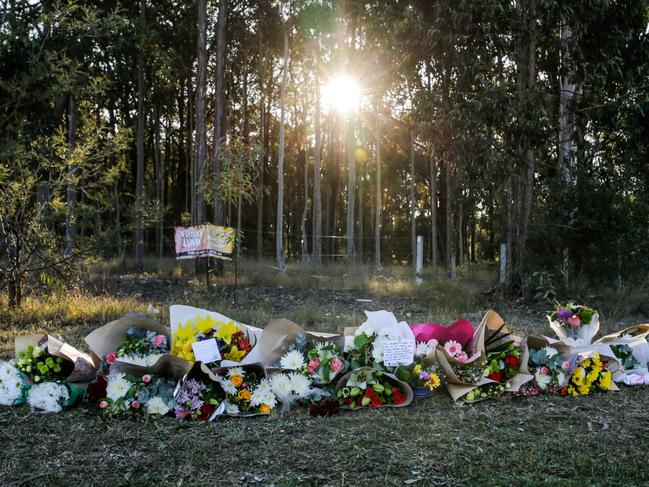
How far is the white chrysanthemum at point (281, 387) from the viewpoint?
3.55m

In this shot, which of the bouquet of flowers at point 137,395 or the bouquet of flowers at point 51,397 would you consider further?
the bouquet of flowers at point 51,397

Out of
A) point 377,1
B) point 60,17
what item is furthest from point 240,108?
point 60,17

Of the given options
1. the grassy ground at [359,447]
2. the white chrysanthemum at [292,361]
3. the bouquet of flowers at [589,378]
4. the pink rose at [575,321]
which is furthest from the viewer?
the pink rose at [575,321]

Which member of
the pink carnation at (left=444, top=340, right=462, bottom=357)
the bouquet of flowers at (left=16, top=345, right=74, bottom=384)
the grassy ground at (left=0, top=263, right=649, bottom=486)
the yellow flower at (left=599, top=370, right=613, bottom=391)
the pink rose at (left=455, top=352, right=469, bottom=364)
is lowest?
the grassy ground at (left=0, top=263, right=649, bottom=486)

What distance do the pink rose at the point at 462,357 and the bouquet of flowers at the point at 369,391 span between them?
15.5 inches

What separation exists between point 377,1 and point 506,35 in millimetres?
3075

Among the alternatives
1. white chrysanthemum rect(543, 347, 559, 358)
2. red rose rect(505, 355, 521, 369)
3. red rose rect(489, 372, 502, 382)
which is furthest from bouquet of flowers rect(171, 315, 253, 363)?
white chrysanthemum rect(543, 347, 559, 358)

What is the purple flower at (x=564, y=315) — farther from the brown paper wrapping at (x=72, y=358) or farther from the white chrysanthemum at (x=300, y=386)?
the brown paper wrapping at (x=72, y=358)

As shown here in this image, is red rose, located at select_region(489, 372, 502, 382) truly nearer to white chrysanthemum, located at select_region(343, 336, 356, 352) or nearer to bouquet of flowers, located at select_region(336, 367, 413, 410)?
bouquet of flowers, located at select_region(336, 367, 413, 410)

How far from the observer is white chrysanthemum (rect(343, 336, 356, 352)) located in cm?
383

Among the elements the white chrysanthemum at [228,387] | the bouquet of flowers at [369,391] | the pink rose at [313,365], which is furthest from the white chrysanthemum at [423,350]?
the white chrysanthemum at [228,387]

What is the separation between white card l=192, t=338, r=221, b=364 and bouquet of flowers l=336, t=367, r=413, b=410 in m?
0.79

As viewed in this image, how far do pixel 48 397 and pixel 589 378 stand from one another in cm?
345

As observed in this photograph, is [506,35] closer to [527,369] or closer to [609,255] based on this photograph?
[609,255]
